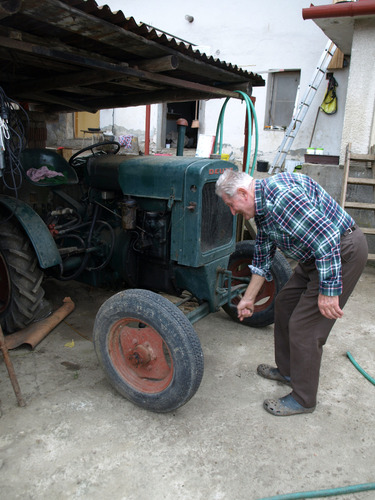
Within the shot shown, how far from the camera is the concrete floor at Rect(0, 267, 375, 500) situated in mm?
1966

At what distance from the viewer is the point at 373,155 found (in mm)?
5656

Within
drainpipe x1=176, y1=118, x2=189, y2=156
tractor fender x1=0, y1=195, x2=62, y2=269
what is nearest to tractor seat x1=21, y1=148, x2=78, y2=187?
tractor fender x1=0, y1=195, x2=62, y2=269

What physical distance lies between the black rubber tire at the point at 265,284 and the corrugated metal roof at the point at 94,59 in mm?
1629

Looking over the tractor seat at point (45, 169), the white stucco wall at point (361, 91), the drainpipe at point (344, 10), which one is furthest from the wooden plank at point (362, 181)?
the tractor seat at point (45, 169)

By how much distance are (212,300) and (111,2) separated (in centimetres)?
1200

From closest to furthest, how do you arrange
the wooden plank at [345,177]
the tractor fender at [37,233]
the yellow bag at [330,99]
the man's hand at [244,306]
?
the man's hand at [244,306], the tractor fender at [37,233], the wooden plank at [345,177], the yellow bag at [330,99]

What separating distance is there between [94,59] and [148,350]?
2.10m

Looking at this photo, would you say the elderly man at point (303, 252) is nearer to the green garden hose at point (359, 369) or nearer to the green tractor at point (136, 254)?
the green tractor at point (136, 254)

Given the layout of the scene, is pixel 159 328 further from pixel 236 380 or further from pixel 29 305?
pixel 29 305

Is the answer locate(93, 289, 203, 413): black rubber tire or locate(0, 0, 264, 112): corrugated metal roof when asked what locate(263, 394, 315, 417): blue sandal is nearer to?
locate(93, 289, 203, 413): black rubber tire

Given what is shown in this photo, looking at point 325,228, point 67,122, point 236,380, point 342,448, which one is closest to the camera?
point 325,228

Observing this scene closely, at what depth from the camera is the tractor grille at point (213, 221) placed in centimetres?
297

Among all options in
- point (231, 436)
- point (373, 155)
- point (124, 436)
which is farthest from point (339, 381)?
point (373, 155)

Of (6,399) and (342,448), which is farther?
(6,399)
